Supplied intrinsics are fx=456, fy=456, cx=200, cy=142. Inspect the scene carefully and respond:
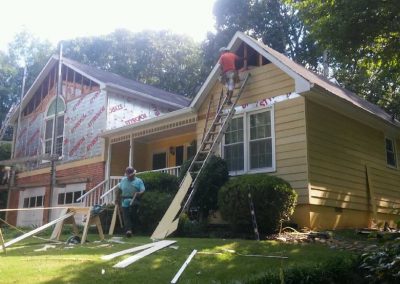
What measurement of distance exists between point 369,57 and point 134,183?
718cm

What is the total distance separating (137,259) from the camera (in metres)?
6.75

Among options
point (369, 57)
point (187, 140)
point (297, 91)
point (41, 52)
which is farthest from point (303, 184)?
point (41, 52)

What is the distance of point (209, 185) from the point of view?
11.7m

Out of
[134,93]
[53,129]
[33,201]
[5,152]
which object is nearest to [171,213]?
[134,93]

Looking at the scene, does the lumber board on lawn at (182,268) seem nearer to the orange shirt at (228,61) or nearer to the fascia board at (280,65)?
the fascia board at (280,65)

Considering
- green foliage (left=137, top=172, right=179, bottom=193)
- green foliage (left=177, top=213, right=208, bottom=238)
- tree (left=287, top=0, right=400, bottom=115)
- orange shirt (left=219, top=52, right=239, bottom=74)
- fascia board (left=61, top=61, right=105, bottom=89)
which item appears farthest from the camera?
fascia board (left=61, top=61, right=105, bottom=89)

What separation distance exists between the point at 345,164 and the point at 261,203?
4.15 meters

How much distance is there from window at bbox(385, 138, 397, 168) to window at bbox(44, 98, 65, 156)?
45.5ft

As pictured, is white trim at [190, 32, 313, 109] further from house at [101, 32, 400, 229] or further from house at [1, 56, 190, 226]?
house at [1, 56, 190, 226]

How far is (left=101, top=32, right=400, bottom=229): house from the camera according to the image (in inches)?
457

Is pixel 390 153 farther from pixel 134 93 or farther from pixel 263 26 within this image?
pixel 263 26

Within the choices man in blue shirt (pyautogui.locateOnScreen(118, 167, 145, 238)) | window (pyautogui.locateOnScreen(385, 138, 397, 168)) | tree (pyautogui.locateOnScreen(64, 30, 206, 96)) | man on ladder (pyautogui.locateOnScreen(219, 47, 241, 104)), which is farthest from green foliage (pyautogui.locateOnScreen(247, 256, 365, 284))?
tree (pyautogui.locateOnScreen(64, 30, 206, 96))

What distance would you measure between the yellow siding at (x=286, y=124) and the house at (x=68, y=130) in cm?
766

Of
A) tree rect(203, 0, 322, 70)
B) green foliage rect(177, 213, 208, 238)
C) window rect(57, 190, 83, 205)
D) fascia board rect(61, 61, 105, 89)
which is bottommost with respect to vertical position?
green foliage rect(177, 213, 208, 238)
